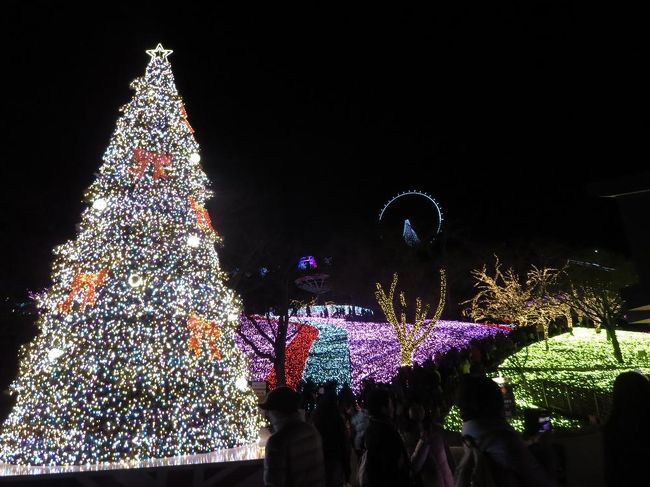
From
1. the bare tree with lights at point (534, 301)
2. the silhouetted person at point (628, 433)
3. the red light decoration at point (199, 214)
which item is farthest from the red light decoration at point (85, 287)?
the bare tree with lights at point (534, 301)

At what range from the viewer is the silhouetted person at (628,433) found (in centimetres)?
247

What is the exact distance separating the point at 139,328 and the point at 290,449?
536 cm

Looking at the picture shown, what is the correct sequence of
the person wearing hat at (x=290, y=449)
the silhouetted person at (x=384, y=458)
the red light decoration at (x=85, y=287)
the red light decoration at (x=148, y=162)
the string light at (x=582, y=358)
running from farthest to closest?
the string light at (x=582, y=358), the red light decoration at (x=148, y=162), the red light decoration at (x=85, y=287), the silhouetted person at (x=384, y=458), the person wearing hat at (x=290, y=449)

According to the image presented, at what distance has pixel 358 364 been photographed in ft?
68.0

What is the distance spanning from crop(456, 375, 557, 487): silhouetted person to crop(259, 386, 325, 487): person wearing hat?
Answer: 1175mm

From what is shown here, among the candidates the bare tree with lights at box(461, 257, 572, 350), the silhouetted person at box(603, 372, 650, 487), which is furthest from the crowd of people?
the bare tree with lights at box(461, 257, 572, 350)

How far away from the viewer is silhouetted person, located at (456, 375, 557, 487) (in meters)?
2.35

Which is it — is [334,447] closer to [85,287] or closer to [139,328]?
[139,328]

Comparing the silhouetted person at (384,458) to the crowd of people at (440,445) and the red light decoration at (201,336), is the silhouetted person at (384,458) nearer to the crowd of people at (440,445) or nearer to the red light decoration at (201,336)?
the crowd of people at (440,445)

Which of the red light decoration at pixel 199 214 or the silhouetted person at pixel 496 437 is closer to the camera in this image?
the silhouetted person at pixel 496 437

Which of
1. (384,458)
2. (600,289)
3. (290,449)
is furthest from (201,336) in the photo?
(600,289)

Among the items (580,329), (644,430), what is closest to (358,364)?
(580,329)

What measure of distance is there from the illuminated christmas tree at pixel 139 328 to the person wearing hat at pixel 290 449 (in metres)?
4.59

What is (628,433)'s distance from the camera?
8.39 ft
